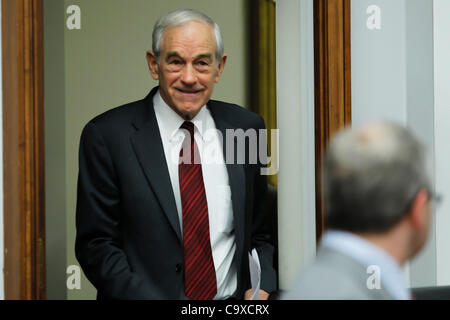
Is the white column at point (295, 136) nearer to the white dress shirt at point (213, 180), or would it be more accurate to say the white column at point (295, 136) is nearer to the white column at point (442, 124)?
the white dress shirt at point (213, 180)

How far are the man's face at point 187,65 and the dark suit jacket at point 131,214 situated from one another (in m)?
0.11

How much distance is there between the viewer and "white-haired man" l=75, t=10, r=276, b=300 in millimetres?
2137

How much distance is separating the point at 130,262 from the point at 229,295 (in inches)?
13.5

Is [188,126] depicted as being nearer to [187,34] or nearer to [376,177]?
[187,34]

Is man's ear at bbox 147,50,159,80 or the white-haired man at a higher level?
man's ear at bbox 147,50,159,80

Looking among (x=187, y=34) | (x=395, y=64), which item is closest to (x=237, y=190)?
(x=187, y=34)

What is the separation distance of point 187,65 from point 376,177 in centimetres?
110

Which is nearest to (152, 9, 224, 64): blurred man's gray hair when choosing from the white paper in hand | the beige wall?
the beige wall

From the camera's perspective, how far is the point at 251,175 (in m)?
2.35

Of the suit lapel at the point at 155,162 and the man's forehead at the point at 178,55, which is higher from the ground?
the man's forehead at the point at 178,55

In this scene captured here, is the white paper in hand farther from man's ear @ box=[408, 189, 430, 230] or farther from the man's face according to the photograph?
man's ear @ box=[408, 189, 430, 230]

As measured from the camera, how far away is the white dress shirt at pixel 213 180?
225 centimetres

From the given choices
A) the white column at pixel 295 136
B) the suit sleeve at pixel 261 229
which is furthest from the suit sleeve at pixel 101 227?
the white column at pixel 295 136
